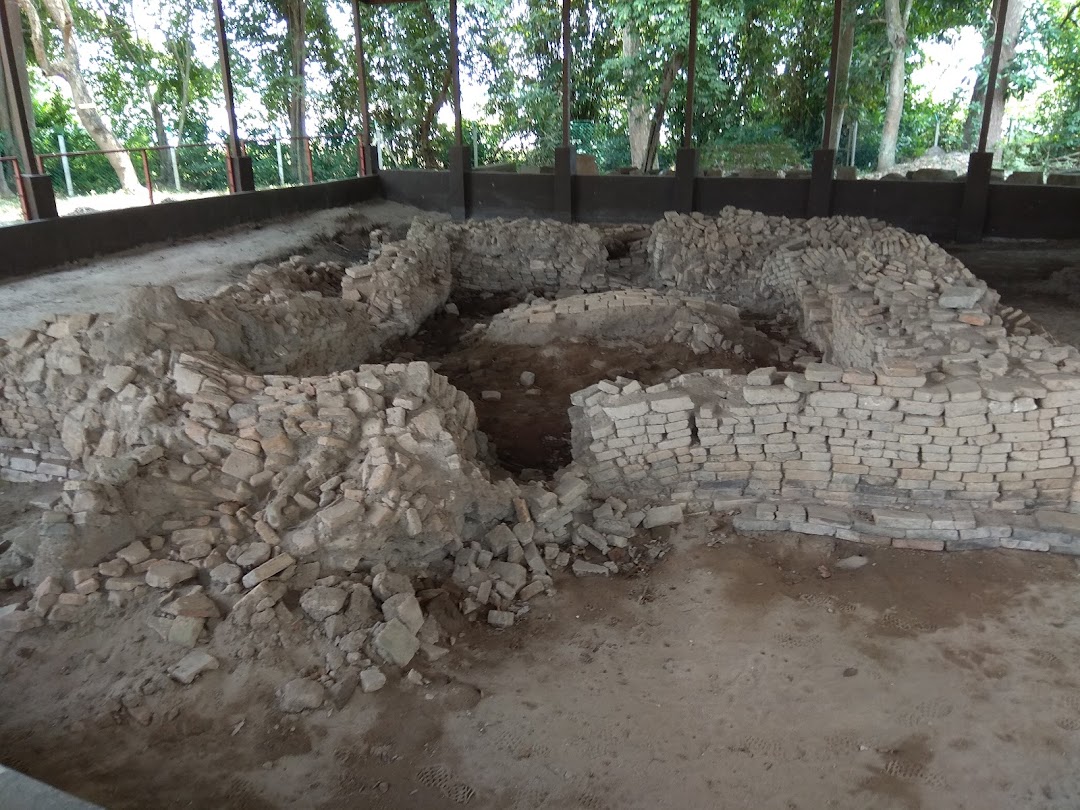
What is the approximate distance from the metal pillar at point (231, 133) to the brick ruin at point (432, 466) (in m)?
7.41

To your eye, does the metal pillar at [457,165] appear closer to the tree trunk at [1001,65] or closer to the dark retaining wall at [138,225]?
the dark retaining wall at [138,225]

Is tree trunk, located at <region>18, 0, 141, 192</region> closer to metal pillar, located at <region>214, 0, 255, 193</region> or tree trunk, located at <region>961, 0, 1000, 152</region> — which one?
metal pillar, located at <region>214, 0, 255, 193</region>

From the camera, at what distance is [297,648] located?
3752mm

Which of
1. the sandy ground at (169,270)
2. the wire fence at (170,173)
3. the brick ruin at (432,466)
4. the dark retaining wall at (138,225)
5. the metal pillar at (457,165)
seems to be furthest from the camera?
the wire fence at (170,173)

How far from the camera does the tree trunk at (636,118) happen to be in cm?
1586

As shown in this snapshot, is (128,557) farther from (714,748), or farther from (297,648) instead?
(714,748)

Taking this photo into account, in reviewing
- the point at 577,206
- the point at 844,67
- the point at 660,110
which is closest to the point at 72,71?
the point at 577,206

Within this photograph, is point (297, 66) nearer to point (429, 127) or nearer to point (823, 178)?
point (429, 127)

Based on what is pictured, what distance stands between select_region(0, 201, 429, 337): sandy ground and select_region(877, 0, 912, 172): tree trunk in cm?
1054

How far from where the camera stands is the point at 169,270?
963 cm

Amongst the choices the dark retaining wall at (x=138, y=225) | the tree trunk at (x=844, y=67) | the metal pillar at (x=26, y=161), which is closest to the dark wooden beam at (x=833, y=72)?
the tree trunk at (x=844, y=67)

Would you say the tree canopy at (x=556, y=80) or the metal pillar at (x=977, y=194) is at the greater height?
the tree canopy at (x=556, y=80)

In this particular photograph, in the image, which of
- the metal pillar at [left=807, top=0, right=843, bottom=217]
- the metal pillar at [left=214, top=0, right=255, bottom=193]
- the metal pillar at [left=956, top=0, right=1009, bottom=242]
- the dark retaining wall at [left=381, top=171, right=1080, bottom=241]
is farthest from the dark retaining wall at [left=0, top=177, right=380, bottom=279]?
the metal pillar at [left=956, top=0, right=1009, bottom=242]

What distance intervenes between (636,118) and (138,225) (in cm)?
1037
